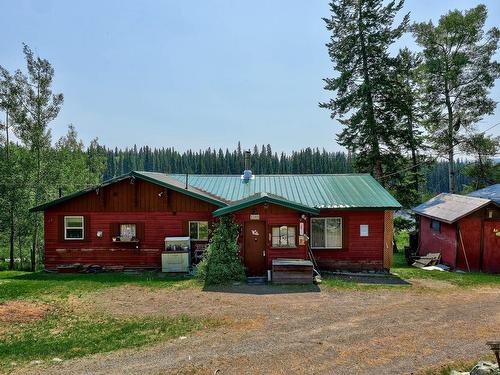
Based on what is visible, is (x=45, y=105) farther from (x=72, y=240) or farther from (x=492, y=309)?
(x=492, y=309)

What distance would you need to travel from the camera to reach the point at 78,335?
8867 millimetres

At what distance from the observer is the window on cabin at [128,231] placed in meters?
17.4

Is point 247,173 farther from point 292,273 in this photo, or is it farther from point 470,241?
point 470,241

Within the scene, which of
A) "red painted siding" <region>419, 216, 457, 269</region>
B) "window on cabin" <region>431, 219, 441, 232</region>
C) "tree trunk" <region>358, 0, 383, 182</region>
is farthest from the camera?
"tree trunk" <region>358, 0, 383, 182</region>

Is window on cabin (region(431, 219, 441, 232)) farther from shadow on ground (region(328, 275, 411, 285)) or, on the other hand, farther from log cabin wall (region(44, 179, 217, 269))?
log cabin wall (region(44, 179, 217, 269))

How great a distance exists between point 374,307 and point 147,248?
34.1ft

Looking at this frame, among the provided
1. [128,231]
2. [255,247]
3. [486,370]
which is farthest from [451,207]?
[128,231]

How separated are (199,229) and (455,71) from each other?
20.5 m

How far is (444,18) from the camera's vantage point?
26016mm

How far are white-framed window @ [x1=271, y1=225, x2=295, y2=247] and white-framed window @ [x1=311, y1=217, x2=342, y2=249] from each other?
1.90 m

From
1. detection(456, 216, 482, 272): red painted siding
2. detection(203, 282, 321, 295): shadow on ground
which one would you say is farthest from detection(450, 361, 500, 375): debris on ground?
detection(456, 216, 482, 272): red painted siding

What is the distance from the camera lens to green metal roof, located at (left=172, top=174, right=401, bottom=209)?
1741 cm

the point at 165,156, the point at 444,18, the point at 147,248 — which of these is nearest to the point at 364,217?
the point at 147,248

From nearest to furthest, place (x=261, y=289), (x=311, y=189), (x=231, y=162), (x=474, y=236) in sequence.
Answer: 1. (x=261, y=289)
2. (x=474, y=236)
3. (x=311, y=189)
4. (x=231, y=162)
